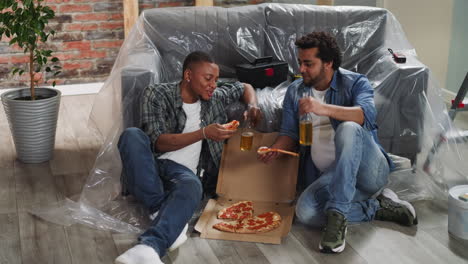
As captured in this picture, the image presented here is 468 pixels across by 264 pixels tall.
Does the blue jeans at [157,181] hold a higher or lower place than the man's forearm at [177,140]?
lower

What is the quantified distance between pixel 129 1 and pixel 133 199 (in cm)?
227

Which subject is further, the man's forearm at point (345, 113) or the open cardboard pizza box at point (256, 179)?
the open cardboard pizza box at point (256, 179)

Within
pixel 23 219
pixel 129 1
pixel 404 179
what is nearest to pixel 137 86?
pixel 23 219

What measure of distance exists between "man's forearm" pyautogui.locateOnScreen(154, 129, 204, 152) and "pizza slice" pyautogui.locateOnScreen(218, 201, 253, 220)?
36 centimetres

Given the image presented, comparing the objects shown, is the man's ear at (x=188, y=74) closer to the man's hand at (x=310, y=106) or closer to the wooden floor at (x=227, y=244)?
the man's hand at (x=310, y=106)

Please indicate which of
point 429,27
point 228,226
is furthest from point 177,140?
point 429,27

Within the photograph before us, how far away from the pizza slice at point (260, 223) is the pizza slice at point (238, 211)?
41 mm

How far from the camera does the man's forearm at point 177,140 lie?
2.80m

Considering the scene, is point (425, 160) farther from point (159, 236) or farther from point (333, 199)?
point (159, 236)

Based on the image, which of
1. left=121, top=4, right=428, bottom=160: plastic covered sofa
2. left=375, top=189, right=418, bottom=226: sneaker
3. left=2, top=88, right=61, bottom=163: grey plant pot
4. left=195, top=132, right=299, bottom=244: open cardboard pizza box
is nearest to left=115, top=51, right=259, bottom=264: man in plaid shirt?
left=195, top=132, right=299, bottom=244: open cardboard pizza box

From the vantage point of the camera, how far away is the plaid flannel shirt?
288cm

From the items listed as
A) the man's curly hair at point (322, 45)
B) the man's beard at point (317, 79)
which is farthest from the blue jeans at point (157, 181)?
the man's curly hair at point (322, 45)

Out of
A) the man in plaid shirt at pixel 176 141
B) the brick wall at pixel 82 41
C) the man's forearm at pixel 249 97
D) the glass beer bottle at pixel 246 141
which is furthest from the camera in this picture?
the brick wall at pixel 82 41

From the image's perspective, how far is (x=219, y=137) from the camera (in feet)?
9.07
